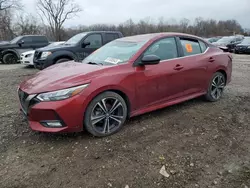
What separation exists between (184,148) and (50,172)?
175 cm

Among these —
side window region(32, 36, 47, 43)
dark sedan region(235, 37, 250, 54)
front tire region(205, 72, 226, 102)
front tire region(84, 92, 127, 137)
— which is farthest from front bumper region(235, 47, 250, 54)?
front tire region(84, 92, 127, 137)

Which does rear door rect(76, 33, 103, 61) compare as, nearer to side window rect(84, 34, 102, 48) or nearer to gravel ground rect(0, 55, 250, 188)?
side window rect(84, 34, 102, 48)

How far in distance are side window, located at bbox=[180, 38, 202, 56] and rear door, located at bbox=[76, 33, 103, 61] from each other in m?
4.88

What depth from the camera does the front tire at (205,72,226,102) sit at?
478 centimetres

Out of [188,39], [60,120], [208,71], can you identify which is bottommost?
[60,120]

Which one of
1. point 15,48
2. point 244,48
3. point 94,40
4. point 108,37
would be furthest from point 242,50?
point 15,48

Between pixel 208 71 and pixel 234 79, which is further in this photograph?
pixel 234 79

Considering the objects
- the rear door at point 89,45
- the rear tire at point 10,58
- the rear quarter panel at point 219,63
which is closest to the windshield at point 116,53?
the rear quarter panel at point 219,63

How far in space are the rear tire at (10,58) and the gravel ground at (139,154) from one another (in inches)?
425

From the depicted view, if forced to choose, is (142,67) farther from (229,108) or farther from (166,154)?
(229,108)

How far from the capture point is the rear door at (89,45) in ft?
27.9

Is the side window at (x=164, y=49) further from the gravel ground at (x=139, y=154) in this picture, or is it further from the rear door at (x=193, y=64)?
the gravel ground at (x=139, y=154)

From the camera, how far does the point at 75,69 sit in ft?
11.6

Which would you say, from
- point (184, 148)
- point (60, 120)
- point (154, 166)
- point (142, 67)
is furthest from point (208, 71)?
point (60, 120)
